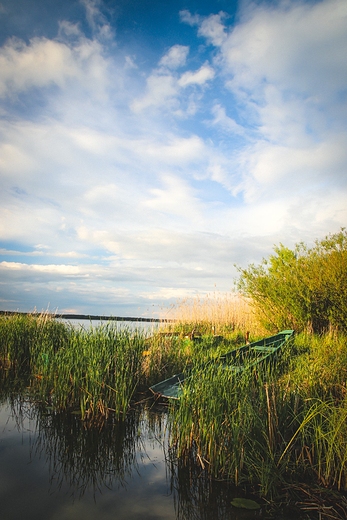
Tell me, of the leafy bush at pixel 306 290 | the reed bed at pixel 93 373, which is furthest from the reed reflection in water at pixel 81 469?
the leafy bush at pixel 306 290

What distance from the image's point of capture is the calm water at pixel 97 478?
Result: 8.71 feet

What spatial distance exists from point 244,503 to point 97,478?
1360 millimetres

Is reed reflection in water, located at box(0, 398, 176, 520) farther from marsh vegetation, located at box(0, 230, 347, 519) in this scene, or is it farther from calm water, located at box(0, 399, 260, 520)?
marsh vegetation, located at box(0, 230, 347, 519)

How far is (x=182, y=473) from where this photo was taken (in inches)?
127

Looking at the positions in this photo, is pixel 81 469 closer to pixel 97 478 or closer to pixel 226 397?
pixel 97 478

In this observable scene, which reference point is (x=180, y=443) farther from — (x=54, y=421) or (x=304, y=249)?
(x=304, y=249)

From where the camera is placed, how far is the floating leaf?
8.57 feet

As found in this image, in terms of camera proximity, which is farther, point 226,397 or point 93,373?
point 93,373

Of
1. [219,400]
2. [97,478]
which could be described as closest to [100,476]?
[97,478]

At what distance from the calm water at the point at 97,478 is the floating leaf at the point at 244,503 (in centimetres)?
4

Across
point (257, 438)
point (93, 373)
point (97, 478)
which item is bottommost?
point (97, 478)

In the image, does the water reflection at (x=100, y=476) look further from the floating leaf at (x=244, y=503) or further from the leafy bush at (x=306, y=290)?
the leafy bush at (x=306, y=290)

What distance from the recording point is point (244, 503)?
2.65 meters

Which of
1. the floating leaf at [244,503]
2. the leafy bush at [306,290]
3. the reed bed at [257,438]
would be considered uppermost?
the leafy bush at [306,290]
